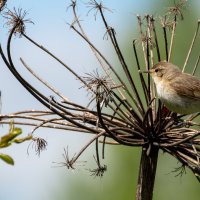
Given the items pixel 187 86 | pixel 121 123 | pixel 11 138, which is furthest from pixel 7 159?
pixel 187 86

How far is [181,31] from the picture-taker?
35.9 metres

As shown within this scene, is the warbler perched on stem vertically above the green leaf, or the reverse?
the warbler perched on stem

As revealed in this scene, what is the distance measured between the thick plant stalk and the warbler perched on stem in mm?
1702

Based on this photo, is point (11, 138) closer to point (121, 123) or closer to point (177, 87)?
point (121, 123)

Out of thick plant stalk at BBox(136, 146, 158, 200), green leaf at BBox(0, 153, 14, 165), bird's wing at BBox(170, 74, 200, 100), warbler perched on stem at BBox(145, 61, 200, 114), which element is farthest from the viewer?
bird's wing at BBox(170, 74, 200, 100)

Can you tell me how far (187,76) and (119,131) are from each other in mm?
3609

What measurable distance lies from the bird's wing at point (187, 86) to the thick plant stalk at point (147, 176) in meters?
3.23

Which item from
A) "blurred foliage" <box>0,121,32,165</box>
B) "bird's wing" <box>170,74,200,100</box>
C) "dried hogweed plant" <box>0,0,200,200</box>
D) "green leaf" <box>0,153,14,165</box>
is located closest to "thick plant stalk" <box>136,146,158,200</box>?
"dried hogweed plant" <box>0,0,200,200</box>

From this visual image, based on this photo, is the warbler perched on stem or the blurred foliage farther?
the warbler perched on stem

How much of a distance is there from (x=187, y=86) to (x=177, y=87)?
0.15 metres

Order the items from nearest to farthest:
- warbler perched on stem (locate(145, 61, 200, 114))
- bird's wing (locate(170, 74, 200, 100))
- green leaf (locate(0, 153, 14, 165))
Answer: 1. green leaf (locate(0, 153, 14, 165))
2. warbler perched on stem (locate(145, 61, 200, 114))
3. bird's wing (locate(170, 74, 200, 100))

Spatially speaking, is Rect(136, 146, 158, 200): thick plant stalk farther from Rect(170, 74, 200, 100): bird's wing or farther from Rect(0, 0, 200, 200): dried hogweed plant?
Rect(170, 74, 200, 100): bird's wing

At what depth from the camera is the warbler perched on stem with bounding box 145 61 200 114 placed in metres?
9.80

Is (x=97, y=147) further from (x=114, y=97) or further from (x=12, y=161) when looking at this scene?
(x=12, y=161)
